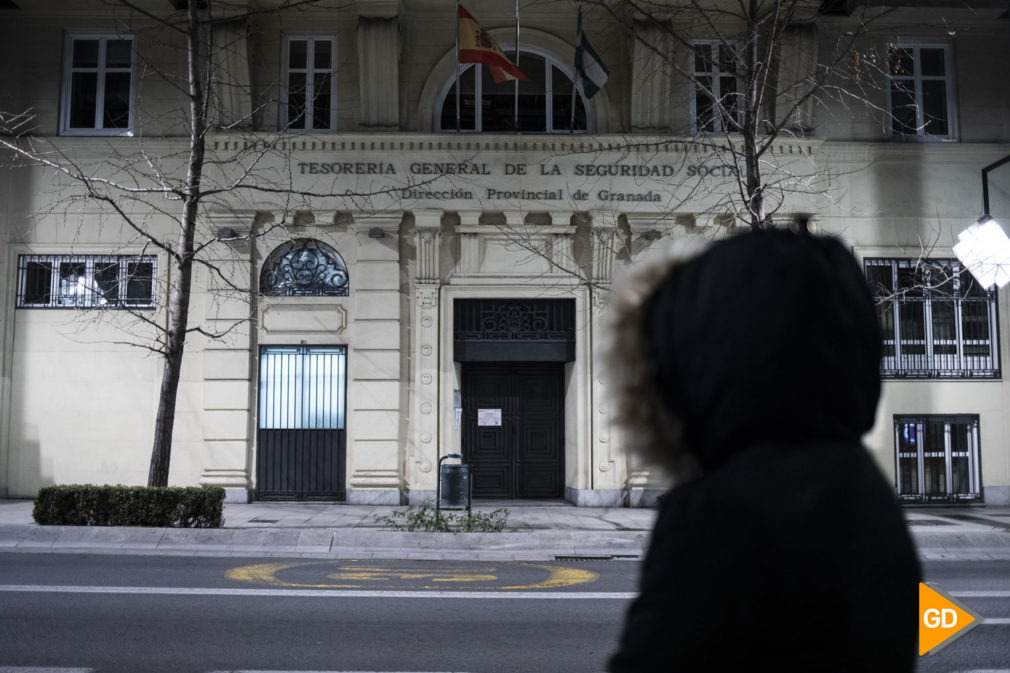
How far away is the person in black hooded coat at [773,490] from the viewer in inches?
50.0

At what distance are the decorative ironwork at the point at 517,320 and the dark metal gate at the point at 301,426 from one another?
8.12 ft

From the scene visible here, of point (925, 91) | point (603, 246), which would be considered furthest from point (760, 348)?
point (925, 91)

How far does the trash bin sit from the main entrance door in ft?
13.1

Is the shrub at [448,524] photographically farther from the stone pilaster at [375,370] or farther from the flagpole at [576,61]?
the flagpole at [576,61]

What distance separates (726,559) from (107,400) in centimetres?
1858

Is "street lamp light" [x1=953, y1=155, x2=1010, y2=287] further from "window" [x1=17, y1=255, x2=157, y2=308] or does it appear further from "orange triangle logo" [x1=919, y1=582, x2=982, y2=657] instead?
"window" [x1=17, y1=255, x2=157, y2=308]

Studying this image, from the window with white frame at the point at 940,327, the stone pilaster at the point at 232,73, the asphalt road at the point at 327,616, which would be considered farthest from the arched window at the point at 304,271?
the window with white frame at the point at 940,327

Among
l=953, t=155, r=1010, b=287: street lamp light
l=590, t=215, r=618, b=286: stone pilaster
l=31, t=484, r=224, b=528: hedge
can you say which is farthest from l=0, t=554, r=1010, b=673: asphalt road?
l=953, t=155, r=1010, b=287: street lamp light

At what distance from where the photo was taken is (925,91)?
19.2 m

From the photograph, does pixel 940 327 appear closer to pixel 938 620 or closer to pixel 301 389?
pixel 301 389

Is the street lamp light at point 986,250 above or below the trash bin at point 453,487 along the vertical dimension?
above

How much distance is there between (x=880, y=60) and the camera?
1875cm

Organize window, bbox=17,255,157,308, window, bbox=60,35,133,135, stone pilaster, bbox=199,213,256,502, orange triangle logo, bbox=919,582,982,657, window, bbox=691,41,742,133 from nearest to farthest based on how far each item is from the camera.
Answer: orange triangle logo, bbox=919,582,982,657
stone pilaster, bbox=199,213,256,502
window, bbox=691,41,742,133
window, bbox=17,255,157,308
window, bbox=60,35,133,135

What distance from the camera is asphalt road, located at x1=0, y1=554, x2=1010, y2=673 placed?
6238 millimetres
